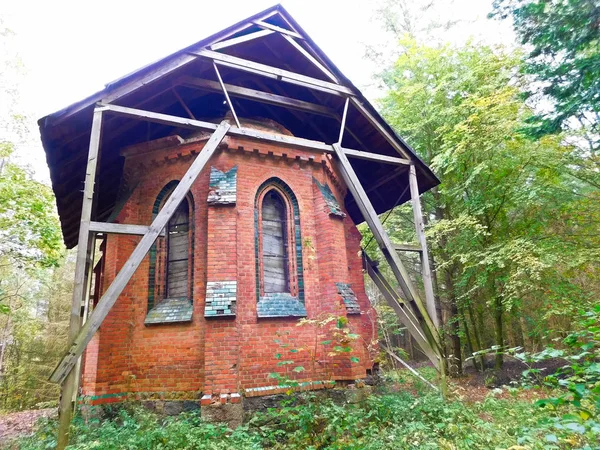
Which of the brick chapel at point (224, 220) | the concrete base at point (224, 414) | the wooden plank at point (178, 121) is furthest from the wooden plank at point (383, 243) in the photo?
the concrete base at point (224, 414)

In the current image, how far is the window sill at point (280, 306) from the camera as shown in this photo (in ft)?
23.8

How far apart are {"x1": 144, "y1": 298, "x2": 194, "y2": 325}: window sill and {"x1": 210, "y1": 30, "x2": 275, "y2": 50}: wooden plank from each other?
4.80 m

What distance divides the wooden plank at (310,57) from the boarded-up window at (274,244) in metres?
2.71

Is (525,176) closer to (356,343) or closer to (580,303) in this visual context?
(580,303)

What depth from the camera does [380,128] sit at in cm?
853

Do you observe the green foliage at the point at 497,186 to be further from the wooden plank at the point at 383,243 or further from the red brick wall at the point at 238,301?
the red brick wall at the point at 238,301

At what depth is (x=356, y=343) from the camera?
7688 mm

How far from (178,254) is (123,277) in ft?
8.87

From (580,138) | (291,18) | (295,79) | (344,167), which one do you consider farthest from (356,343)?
(580,138)

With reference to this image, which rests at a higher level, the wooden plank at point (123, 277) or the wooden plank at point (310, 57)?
the wooden plank at point (310, 57)

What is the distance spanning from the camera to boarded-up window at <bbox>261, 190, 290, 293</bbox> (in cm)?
793

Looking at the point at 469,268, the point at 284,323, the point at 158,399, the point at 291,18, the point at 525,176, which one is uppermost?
the point at 291,18

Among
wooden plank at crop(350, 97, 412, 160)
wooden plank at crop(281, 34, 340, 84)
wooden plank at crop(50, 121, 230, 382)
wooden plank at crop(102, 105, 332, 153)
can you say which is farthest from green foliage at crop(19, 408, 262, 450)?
wooden plank at crop(281, 34, 340, 84)

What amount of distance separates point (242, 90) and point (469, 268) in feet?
31.5
